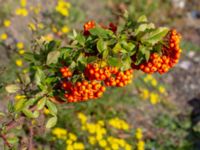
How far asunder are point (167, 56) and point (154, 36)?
152 mm

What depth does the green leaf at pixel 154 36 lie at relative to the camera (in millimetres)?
3125

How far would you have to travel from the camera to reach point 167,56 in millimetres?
3150

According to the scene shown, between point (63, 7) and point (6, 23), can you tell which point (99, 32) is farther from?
point (63, 7)

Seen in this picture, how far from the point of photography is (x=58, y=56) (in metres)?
3.25

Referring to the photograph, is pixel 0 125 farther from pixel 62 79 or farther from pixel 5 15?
pixel 5 15

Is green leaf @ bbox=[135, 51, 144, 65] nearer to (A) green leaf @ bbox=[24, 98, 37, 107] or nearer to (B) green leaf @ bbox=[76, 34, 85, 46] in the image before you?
(B) green leaf @ bbox=[76, 34, 85, 46]

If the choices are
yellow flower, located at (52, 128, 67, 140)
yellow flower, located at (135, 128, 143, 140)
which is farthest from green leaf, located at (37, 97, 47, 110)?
→ yellow flower, located at (135, 128, 143, 140)

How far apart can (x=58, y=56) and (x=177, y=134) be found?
3.35 meters

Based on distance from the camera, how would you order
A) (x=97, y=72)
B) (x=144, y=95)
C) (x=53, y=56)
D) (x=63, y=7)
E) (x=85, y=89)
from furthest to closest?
(x=63, y=7)
(x=144, y=95)
(x=53, y=56)
(x=85, y=89)
(x=97, y=72)

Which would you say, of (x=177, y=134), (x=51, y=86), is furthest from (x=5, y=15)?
(x=51, y=86)

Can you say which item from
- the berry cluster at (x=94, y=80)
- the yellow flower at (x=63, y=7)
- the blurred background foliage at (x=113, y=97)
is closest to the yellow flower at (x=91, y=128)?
the blurred background foliage at (x=113, y=97)

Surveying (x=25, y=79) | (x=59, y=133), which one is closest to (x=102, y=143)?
(x=59, y=133)

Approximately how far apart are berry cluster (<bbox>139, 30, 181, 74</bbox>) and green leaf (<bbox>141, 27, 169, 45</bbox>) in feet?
0.15

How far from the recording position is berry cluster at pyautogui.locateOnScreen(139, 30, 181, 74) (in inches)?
121
